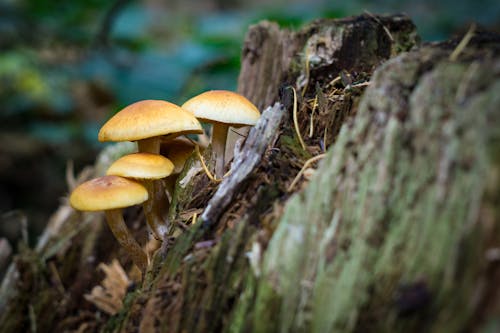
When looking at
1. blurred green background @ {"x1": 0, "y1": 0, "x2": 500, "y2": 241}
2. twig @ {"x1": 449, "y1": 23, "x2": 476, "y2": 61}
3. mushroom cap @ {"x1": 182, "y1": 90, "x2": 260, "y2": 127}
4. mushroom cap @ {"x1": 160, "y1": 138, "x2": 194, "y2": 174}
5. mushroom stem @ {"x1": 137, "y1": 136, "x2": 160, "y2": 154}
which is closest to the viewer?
twig @ {"x1": 449, "y1": 23, "x2": 476, "y2": 61}

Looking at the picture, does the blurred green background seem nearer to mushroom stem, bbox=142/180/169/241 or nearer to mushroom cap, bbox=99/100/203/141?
mushroom stem, bbox=142/180/169/241

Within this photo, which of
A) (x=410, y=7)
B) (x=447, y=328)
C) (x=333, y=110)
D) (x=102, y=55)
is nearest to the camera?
(x=447, y=328)

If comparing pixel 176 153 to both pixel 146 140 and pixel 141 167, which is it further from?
pixel 141 167

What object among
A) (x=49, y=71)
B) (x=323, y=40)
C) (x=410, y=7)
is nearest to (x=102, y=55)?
(x=49, y=71)

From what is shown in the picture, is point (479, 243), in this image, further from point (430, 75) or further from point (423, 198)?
point (430, 75)

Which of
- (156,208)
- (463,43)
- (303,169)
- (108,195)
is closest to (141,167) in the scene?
(108,195)

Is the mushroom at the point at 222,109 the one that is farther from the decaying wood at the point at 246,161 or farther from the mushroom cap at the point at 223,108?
the decaying wood at the point at 246,161

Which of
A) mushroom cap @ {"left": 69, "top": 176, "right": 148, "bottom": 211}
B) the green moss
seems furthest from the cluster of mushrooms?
the green moss

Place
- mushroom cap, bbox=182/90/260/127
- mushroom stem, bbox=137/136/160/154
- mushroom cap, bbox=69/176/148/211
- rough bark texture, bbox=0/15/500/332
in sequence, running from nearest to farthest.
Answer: rough bark texture, bbox=0/15/500/332, mushroom cap, bbox=69/176/148/211, mushroom cap, bbox=182/90/260/127, mushroom stem, bbox=137/136/160/154
